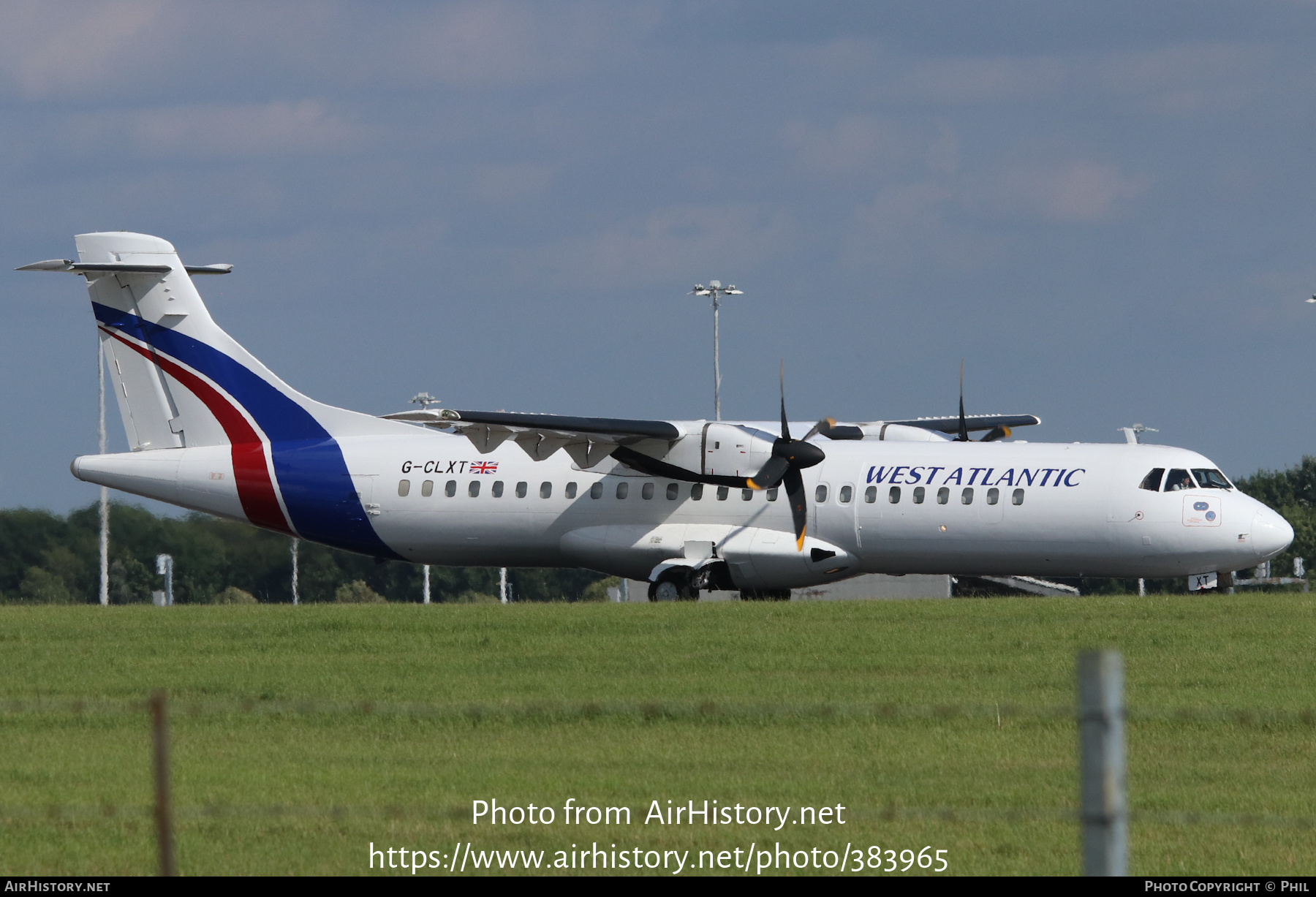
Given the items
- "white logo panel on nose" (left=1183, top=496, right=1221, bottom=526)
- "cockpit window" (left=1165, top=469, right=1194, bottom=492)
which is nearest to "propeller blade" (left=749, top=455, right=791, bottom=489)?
"cockpit window" (left=1165, top=469, right=1194, bottom=492)

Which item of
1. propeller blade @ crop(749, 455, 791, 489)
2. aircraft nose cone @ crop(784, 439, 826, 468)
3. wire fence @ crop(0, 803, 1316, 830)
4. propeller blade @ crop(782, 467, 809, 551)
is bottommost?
wire fence @ crop(0, 803, 1316, 830)

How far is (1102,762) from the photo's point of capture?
5.93m

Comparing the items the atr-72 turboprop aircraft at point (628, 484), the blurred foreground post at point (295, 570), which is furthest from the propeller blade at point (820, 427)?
the blurred foreground post at point (295, 570)

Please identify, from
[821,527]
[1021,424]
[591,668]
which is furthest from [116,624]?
[1021,424]

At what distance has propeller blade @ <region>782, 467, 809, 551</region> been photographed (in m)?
28.7

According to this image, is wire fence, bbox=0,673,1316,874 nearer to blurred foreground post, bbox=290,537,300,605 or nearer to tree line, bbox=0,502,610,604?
tree line, bbox=0,502,610,604

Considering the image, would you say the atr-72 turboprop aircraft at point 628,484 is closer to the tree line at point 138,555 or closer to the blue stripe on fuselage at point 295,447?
the blue stripe on fuselage at point 295,447

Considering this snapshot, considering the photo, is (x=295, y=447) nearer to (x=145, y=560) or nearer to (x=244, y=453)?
(x=244, y=453)

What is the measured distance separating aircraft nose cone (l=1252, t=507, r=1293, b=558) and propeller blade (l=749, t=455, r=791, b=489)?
24.5 feet

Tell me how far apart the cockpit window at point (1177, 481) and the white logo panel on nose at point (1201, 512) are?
0.95 feet

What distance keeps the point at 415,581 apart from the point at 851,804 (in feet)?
242

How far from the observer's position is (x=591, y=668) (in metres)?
20.3

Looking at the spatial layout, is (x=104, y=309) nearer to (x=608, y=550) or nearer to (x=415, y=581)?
(x=608, y=550)

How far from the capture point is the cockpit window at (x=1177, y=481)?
1070 inches
